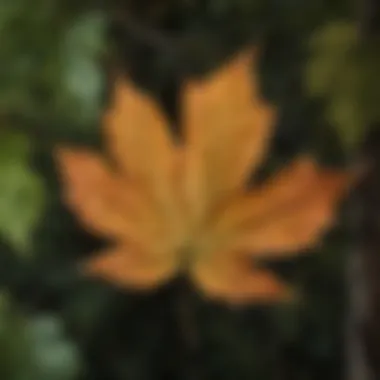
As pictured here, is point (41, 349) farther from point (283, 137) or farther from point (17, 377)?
point (283, 137)

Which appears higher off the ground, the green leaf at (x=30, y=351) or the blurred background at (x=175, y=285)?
the blurred background at (x=175, y=285)

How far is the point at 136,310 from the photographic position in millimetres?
406

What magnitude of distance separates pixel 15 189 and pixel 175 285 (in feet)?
0.38

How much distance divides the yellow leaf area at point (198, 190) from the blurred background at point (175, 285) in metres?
0.02

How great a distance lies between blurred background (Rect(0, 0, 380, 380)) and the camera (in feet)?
1.18

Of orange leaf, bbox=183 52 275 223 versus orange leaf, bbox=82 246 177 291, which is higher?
orange leaf, bbox=183 52 275 223

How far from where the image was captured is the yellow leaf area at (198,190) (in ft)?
1.14

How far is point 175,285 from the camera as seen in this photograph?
40cm

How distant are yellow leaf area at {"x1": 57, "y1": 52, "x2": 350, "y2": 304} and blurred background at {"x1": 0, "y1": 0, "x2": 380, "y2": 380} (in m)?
0.02

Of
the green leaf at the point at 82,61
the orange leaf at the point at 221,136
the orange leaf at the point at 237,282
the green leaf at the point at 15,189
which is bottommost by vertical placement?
the green leaf at the point at 15,189

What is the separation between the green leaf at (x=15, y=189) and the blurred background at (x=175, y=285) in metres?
0.04

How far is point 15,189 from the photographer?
307mm

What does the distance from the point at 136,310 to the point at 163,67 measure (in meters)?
0.12

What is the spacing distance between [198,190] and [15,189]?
0.27ft
